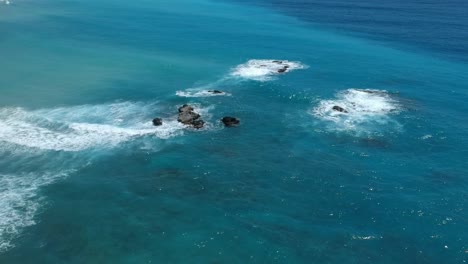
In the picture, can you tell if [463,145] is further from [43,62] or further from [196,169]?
[43,62]

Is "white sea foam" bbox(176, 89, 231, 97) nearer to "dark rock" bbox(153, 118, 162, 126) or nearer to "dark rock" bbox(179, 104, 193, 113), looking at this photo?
"dark rock" bbox(179, 104, 193, 113)

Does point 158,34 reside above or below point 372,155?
above

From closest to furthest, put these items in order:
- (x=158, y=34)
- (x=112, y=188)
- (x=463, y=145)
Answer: (x=112, y=188), (x=463, y=145), (x=158, y=34)

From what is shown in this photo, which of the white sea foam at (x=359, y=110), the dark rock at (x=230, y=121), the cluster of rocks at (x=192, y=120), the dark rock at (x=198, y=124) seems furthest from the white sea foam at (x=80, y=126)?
the white sea foam at (x=359, y=110)

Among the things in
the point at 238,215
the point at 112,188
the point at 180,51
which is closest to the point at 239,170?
the point at 238,215

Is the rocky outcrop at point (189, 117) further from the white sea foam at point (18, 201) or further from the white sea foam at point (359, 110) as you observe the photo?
the white sea foam at point (18, 201)

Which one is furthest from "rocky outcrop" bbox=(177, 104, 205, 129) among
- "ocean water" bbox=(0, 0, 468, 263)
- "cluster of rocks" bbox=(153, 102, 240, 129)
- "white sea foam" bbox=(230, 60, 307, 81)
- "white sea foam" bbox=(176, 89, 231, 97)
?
"white sea foam" bbox=(230, 60, 307, 81)

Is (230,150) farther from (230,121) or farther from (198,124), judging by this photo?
(198,124)
